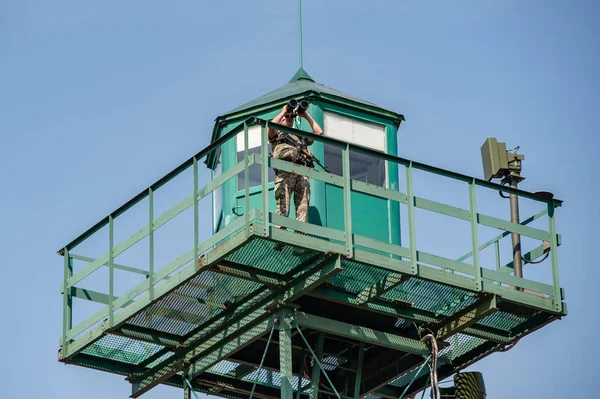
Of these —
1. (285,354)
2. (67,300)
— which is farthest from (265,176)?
(67,300)

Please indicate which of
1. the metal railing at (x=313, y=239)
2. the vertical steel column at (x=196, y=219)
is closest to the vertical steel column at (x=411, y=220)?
the metal railing at (x=313, y=239)

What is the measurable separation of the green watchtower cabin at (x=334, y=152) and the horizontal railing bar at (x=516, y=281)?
169 cm

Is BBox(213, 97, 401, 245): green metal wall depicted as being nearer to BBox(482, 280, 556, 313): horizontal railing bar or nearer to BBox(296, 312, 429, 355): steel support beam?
BBox(296, 312, 429, 355): steel support beam

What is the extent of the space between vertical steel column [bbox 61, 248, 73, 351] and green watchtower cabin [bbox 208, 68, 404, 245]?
2.52 metres

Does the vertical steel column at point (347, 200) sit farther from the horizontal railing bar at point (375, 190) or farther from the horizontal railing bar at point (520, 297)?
the horizontal railing bar at point (520, 297)

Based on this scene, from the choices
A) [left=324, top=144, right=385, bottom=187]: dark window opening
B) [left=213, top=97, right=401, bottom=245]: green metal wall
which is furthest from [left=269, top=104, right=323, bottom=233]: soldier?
[left=324, top=144, right=385, bottom=187]: dark window opening

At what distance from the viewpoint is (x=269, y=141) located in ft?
85.6

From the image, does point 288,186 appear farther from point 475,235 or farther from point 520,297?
point 520,297

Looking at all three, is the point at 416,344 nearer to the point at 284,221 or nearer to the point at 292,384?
the point at 292,384

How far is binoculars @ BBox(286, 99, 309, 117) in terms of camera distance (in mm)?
26109

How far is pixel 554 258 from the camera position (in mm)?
27109

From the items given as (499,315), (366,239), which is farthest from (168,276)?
(499,315)

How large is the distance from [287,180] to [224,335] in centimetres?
274

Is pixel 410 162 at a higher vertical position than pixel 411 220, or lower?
higher
